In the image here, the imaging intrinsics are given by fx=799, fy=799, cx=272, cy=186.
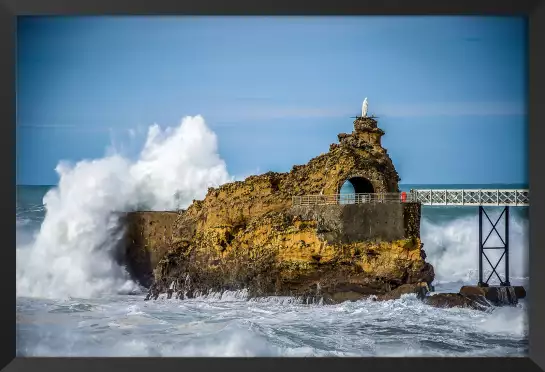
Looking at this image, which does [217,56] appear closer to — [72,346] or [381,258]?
[381,258]

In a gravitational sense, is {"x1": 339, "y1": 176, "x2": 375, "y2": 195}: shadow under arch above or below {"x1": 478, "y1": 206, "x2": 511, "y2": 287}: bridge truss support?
above

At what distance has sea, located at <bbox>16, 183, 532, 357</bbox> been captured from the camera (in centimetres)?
1338

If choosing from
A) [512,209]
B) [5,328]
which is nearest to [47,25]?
[5,328]

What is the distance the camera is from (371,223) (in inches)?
562

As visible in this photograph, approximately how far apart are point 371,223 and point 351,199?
24.8 inches

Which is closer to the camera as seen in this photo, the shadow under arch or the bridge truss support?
the bridge truss support

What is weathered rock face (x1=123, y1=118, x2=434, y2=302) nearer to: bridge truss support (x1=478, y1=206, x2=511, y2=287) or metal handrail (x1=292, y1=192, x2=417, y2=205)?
metal handrail (x1=292, y1=192, x2=417, y2=205)

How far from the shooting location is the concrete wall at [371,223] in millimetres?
14211

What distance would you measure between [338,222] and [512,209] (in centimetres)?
310

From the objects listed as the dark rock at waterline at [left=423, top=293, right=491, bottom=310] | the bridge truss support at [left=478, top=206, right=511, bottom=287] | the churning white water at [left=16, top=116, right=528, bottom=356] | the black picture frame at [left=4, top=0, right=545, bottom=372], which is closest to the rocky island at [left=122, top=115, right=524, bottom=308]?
the dark rock at waterline at [left=423, top=293, right=491, bottom=310]

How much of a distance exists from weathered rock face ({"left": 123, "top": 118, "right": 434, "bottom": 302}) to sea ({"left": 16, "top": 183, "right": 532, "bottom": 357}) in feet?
1.17

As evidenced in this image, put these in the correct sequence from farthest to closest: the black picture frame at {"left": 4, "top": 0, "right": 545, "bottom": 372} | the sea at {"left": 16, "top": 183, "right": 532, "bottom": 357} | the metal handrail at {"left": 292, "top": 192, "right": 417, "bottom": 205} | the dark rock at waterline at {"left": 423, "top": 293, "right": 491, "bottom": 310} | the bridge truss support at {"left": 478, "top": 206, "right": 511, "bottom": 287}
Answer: the metal handrail at {"left": 292, "top": 192, "right": 417, "bottom": 205} < the bridge truss support at {"left": 478, "top": 206, "right": 511, "bottom": 287} < the dark rock at waterline at {"left": 423, "top": 293, "right": 491, "bottom": 310} < the sea at {"left": 16, "top": 183, "right": 532, "bottom": 357} < the black picture frame at {"left": 4, "top": 0, "right": 545, "bottom": 372}

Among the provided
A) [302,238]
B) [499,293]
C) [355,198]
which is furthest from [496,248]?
[302,238]

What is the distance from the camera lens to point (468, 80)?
13.9 meters
